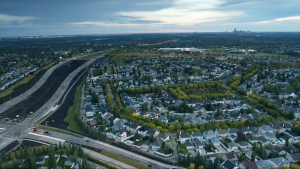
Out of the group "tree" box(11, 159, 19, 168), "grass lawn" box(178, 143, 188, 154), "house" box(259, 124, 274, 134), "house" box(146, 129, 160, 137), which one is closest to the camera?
"tree" box(11, 159, 19, 168)

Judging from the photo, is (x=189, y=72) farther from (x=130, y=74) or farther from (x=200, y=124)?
(x=200, y=124)

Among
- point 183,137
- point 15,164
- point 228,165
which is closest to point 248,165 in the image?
point 228,165

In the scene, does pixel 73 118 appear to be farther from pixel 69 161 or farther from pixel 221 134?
pixel 221 134

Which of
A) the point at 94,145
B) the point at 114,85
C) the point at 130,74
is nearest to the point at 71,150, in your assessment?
the point at 94,145

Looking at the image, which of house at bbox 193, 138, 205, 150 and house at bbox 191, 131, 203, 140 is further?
house at bbox 191, 131, 203, 140

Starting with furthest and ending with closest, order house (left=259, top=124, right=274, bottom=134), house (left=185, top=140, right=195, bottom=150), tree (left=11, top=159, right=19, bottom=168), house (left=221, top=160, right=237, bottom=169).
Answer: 1. house (left=259, top=124, right=274, bottom=134)
2. house (left=185, top=140, right=195, bottom=150)
3. house (left=221, top=160, right=237, bottom=169)
4. tree (left=11, top=159, right=19, bottom=168)

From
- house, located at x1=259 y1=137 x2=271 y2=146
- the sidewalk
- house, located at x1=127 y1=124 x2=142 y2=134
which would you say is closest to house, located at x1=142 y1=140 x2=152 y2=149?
house, located at x1=127 y1=124 x2=142 y2=134

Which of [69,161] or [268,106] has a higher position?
[268,106]

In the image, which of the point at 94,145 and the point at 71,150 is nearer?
the point at 71,150

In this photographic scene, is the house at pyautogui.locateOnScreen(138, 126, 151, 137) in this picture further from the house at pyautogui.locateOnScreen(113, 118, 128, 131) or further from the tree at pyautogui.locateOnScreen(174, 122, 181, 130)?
the tree at pyautogui.locateOnScreen(174, 122, 181, 130)
